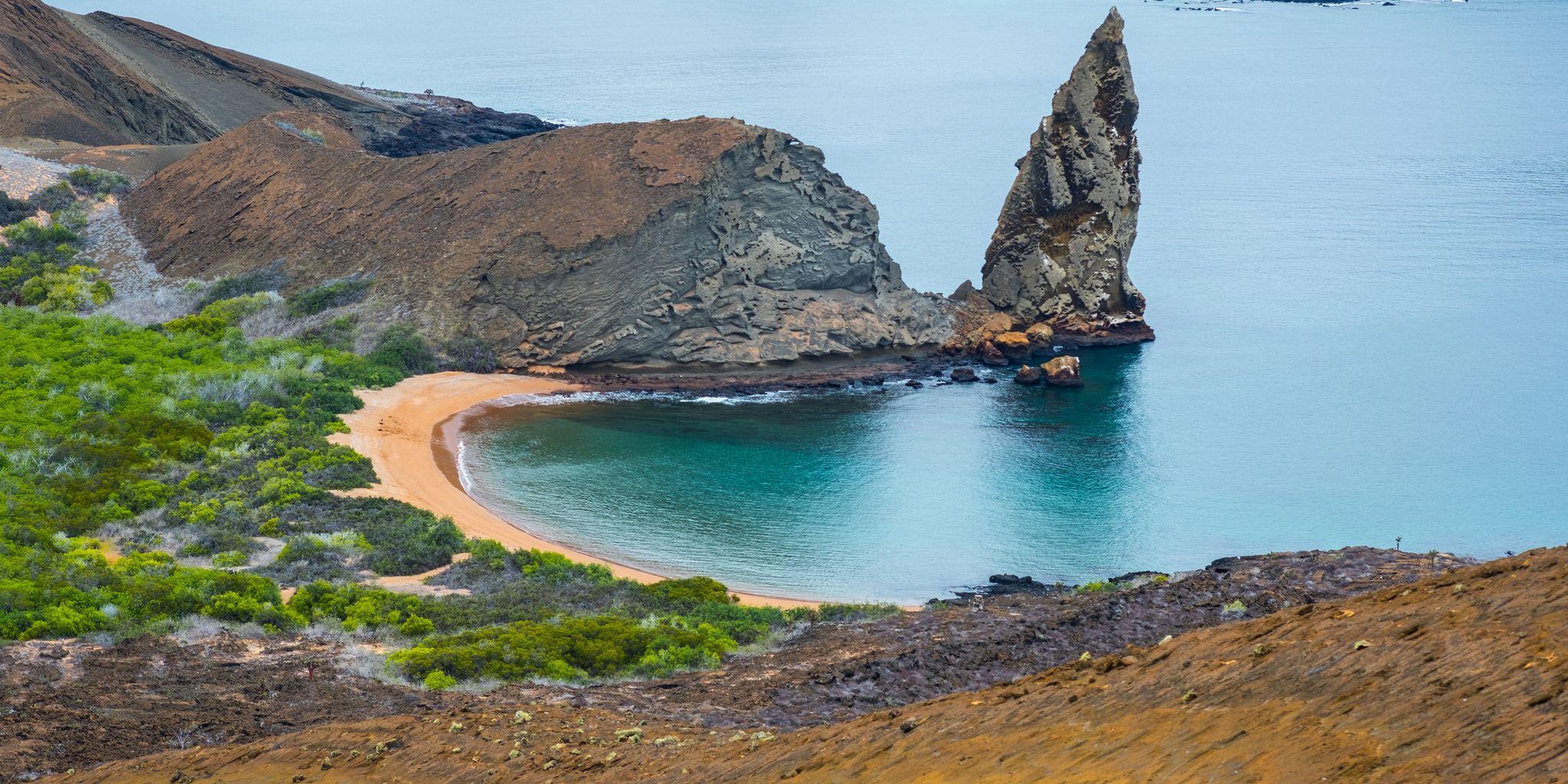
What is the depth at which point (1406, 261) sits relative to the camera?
253ft

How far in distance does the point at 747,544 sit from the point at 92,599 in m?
16.6

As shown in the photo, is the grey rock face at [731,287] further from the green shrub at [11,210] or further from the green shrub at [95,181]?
the green shrub at [95,181]

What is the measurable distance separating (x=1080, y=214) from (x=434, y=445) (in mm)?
28835

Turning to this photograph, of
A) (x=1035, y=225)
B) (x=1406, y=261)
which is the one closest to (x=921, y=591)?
(x=1035, y=225)

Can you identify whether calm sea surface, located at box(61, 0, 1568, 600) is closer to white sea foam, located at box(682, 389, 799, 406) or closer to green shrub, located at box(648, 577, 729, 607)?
white sea foam, located at box(682, 389, 799, 406)

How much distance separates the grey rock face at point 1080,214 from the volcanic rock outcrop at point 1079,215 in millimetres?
Answer: 32

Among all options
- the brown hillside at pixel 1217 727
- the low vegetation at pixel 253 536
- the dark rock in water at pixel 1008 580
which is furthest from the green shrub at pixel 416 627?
the dark rock in water at pixel 1008 580

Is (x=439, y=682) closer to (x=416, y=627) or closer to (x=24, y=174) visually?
(x=416, y=627)

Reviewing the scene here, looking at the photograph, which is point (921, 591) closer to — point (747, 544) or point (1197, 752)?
point (747, 544)

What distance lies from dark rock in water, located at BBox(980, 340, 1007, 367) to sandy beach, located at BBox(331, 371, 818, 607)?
53.8 feet

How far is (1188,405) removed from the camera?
2127 inches

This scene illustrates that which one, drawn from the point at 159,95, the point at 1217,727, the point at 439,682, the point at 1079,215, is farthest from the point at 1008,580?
the point at 159,95

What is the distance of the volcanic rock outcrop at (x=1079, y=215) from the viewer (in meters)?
60.1

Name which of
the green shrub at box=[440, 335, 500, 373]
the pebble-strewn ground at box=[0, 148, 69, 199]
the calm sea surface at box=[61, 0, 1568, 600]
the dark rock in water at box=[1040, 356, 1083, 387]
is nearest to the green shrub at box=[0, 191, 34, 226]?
the pebble-strewn ground at box=[0, 148, 69, 199]
